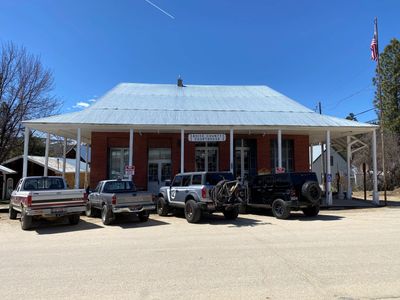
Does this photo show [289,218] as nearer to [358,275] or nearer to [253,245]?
[253,245]

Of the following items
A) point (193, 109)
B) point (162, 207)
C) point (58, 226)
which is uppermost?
point (193, 109)

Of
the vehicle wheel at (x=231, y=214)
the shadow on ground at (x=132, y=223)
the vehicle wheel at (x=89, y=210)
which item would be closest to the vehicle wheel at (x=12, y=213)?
the vehicle wheel at (x=89, y=210)

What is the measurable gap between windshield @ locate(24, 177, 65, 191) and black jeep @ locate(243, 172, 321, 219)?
8.46m

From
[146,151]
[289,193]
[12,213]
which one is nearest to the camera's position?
[289,193]

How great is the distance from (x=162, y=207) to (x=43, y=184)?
4.95 meters

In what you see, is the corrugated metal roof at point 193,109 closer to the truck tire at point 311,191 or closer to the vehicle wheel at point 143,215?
the truck tire at point 311,191

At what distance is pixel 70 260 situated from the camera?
7422mm

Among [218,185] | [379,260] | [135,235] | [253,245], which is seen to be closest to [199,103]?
[218,185]

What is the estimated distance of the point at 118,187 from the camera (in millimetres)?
14320

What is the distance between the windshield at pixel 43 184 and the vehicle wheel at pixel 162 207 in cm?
410

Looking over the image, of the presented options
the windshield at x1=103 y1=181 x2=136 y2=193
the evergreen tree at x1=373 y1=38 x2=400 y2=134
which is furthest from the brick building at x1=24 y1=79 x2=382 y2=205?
the evergreen tree at x1=373 y1=38 x2=400 y2=134

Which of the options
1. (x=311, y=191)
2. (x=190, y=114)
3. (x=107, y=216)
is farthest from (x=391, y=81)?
(x=107, y=216)

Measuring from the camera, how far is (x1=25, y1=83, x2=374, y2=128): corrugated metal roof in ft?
62.0

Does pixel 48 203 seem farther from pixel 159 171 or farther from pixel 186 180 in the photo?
pixel 159 171
